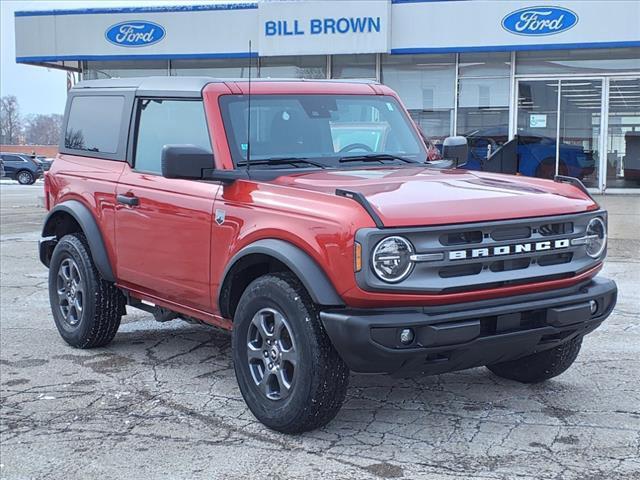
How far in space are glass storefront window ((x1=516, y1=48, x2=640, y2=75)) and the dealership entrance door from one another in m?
0.23

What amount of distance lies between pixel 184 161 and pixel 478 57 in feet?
52.4

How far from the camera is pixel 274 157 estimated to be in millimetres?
5305

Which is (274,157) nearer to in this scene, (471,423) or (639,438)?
(471,423)

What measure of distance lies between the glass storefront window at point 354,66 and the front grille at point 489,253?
16419 mm

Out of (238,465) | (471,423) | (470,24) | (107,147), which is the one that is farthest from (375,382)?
(470,24)

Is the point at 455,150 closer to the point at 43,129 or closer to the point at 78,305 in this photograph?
the point at 78,305

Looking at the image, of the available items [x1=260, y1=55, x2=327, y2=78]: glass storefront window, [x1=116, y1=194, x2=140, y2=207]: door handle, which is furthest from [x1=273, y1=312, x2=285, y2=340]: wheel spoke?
[x1=260, y1=55, x2=327, y2=78]: glass storefront window

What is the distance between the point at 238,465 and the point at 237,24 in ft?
57.9

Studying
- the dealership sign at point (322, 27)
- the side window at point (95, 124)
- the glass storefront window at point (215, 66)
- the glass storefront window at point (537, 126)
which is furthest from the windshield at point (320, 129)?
the glass storefront window at point (215, 66)

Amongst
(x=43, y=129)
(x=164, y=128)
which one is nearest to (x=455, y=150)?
(x=164, y=128)

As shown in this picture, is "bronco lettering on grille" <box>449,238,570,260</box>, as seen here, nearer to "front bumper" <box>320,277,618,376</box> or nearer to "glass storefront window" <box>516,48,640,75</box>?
"front bumper" <box>320,277,618,376</box>

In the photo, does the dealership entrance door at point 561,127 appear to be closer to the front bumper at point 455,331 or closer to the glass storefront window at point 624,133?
the glass storefront window at point 624,133

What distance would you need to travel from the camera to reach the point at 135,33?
21.5 meters

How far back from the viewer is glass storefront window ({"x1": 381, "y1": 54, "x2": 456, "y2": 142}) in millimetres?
20078
